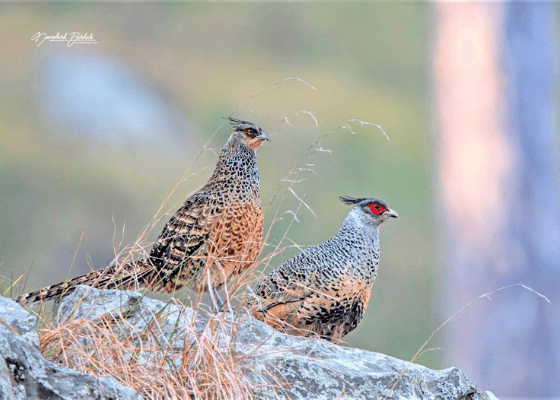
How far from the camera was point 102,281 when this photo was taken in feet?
14.2

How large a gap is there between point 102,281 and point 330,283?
1.25m

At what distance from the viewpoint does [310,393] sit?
11.0 feet

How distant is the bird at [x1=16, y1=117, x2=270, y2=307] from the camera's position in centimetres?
468

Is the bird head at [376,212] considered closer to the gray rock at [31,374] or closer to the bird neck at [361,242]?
the bird neck at [361,242]

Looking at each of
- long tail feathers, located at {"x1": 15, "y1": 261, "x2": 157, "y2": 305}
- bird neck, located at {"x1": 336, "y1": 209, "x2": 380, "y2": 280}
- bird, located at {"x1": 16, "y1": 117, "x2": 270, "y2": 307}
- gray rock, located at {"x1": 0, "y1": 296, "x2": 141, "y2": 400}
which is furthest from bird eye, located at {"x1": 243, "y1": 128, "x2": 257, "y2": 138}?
gray rock, located at {"x1": 0, "y1": 296, "x2": 141, "y2": 400}

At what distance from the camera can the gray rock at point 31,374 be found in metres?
2.53

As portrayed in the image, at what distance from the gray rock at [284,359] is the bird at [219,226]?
92 centimetres

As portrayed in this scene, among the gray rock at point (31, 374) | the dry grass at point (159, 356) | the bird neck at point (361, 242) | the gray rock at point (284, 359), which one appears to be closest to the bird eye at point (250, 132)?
the bird neck at point (361, 242)

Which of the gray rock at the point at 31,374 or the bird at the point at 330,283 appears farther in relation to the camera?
the bird at the point at 330,283

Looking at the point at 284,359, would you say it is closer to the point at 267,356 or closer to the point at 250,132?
the point at 267,356

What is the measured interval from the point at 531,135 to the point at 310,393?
4728mm

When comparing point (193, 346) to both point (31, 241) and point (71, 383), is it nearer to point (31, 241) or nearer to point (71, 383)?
point (71, 383)

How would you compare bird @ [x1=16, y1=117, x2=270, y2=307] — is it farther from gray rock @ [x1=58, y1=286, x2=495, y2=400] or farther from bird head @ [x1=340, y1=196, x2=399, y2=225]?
gray rock @ [x1=58, y1=286, x2=495, y2=400]

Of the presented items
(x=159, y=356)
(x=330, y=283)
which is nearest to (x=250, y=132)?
(x=330, y=283)
